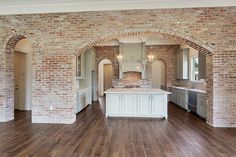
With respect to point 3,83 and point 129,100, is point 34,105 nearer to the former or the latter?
point 3,83

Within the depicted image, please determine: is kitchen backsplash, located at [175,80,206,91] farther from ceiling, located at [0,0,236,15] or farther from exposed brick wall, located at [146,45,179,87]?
ceiling, located at [0,0,236,15]

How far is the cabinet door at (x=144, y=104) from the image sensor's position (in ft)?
22.2

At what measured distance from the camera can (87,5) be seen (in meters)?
5.88

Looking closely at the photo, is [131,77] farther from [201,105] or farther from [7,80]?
[7,80]

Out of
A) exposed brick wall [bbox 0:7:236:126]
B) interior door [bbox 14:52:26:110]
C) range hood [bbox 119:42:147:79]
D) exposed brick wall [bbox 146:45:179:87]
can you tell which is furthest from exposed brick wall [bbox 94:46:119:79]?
exposed brick wall [bbox 0:7:236:126]

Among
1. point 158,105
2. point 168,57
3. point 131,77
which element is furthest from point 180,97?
point 131,77

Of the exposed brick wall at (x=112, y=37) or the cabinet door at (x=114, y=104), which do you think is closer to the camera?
the exposed brick wall at (x=112, y=37)

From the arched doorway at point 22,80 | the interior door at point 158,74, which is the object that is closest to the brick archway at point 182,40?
the arched doorway at point 22,80

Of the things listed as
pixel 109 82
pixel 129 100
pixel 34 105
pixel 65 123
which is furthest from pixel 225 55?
pixel 109 82

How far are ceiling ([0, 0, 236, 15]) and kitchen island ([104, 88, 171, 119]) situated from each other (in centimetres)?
279

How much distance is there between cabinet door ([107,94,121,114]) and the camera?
6891 millimetres

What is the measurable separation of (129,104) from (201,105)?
8.37ft

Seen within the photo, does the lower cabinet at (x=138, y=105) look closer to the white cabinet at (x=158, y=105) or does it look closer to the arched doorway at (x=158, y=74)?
the white cabinet at (x=158, y=105)

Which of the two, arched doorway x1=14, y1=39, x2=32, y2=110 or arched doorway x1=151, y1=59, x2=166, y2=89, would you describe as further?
arched doorway x1=151, y1=59, x2=166, y2=89
